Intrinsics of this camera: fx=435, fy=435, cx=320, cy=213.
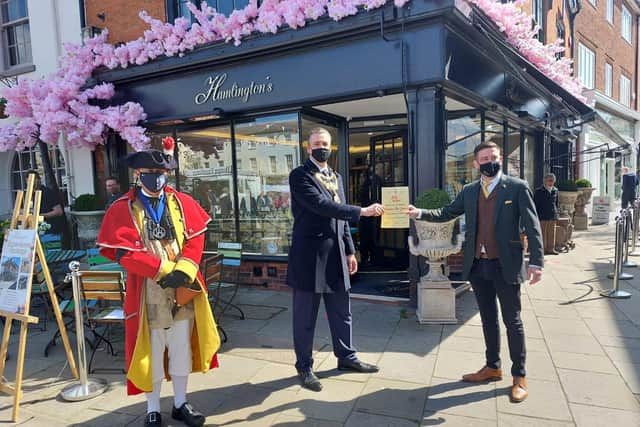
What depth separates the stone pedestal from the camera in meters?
4.97

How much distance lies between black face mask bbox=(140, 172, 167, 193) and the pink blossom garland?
3.86 meters

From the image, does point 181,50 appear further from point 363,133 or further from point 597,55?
point 597,55

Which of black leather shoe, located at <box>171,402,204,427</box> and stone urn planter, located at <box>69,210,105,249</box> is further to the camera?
stone urn planter, located at <box>69,210,105,249</box>

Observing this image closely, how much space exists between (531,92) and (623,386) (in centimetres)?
697

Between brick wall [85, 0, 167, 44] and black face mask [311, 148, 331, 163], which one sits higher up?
brick wall [85, 0, 167, 44]

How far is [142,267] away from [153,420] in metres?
1.10

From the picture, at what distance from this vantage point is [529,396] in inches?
130

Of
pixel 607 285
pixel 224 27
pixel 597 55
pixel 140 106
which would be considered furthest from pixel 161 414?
pixel 597 55

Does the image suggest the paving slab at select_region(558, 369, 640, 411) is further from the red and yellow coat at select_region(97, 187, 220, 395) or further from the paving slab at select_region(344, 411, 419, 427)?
the red and yellow coat at select_region(97, 187, 220, 395)

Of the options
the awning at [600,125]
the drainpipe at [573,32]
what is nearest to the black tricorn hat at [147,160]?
the awning at [600,125]

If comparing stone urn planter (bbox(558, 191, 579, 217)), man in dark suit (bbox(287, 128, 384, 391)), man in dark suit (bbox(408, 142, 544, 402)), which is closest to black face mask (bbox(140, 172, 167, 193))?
man in dark suit (bbox(287, 128, 384, 391))

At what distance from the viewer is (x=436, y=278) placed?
5.04 meters

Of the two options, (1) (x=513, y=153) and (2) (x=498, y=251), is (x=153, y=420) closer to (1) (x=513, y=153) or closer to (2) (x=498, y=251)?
(2) (x=498, y=251)

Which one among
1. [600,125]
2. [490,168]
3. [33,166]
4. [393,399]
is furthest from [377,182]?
[33,166]
